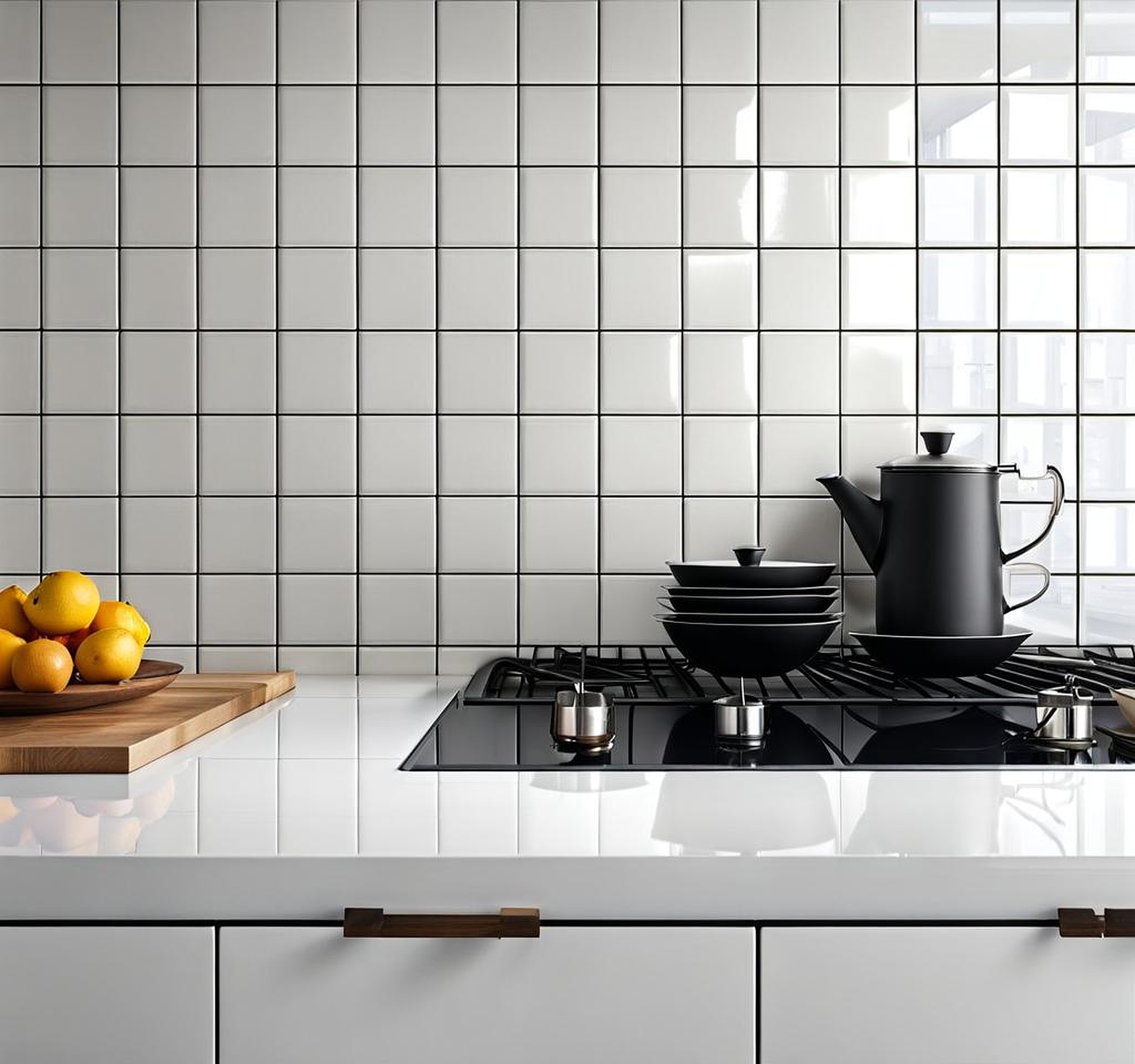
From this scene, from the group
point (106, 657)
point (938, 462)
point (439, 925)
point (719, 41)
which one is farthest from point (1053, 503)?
point (106, 657)

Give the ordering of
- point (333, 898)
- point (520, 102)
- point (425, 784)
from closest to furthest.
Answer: point (333, 898), point (425, 784), point (520, 102)

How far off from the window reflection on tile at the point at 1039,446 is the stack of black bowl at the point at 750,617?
0.48 meters

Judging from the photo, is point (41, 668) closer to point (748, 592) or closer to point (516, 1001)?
point (516, 1001)

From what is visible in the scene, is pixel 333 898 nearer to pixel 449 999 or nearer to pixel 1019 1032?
pixel 449 999

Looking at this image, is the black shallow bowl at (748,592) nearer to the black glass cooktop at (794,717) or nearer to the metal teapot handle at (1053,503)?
the black glass cooktop at (794,717)

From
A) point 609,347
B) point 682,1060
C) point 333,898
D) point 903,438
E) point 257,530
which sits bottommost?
point 682,1060

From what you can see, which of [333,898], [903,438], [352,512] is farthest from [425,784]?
[903,438]

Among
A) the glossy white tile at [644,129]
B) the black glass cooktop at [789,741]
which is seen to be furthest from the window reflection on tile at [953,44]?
the black glass cooktop at [789,741]

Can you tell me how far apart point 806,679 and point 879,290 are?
0.62m

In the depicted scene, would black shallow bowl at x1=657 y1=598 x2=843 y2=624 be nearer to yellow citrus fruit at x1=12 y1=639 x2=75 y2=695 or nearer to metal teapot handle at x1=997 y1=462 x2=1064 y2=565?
metal teapot handle at x1=997 y1=462 x2=1064 y2=565

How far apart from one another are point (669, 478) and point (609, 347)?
0.22 metres

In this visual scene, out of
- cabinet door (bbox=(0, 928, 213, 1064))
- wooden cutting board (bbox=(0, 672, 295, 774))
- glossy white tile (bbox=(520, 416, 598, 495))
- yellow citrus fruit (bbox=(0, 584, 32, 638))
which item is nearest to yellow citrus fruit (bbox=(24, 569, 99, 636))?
yellow citrus fruit (bbox=(0, 584, 32, 638))

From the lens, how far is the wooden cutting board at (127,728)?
0.88m

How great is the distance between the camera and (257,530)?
1541 millimetres
